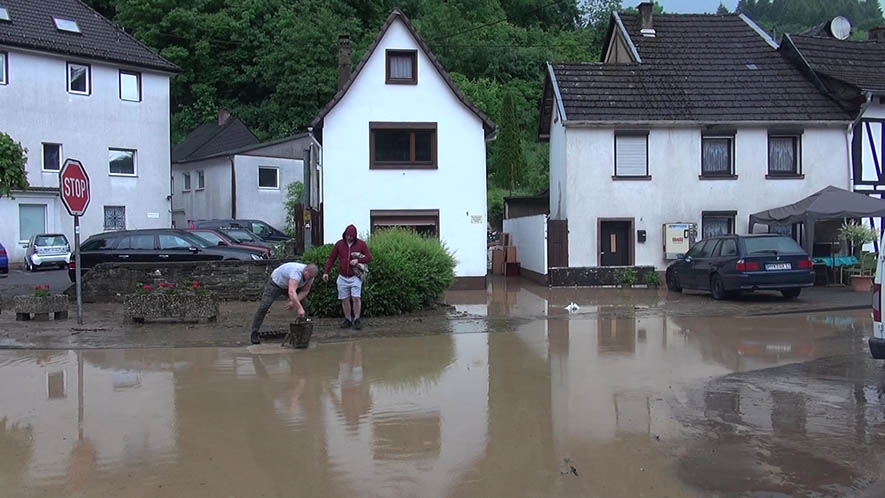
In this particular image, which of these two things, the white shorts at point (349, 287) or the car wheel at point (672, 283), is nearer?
the white shorts at point (349, 287)

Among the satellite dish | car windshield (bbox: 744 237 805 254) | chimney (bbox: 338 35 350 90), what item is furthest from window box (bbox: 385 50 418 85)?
the satellite dish

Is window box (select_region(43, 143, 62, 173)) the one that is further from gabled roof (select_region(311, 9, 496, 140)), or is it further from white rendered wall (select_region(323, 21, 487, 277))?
white rendered wall (select_region(323, 21, 487, 277))

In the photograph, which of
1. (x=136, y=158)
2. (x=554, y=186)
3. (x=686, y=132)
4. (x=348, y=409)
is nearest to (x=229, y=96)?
(x=136, y=158)

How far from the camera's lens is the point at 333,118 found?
21.2m

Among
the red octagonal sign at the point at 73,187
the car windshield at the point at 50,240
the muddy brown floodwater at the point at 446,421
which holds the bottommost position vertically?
the muddy brown floodwater at the point at 446,421

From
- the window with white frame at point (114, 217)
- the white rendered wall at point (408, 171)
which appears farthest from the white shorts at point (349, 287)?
the window with white frame at point (114, 217)

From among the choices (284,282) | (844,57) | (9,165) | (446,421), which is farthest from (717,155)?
(446,421)

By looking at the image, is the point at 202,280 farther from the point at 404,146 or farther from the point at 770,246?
the point at 770,246

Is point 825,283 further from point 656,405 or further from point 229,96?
point 229,96

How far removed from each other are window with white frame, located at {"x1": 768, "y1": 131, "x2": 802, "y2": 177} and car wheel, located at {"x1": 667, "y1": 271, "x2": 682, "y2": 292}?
582 cm

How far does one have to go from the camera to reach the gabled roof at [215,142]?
42.9 metres

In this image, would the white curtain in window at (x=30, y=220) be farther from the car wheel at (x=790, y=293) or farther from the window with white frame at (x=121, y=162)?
the car wheel at (x=790, y=293)

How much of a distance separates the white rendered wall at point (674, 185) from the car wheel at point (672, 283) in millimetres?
2806

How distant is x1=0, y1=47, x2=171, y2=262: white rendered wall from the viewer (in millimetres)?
31188
